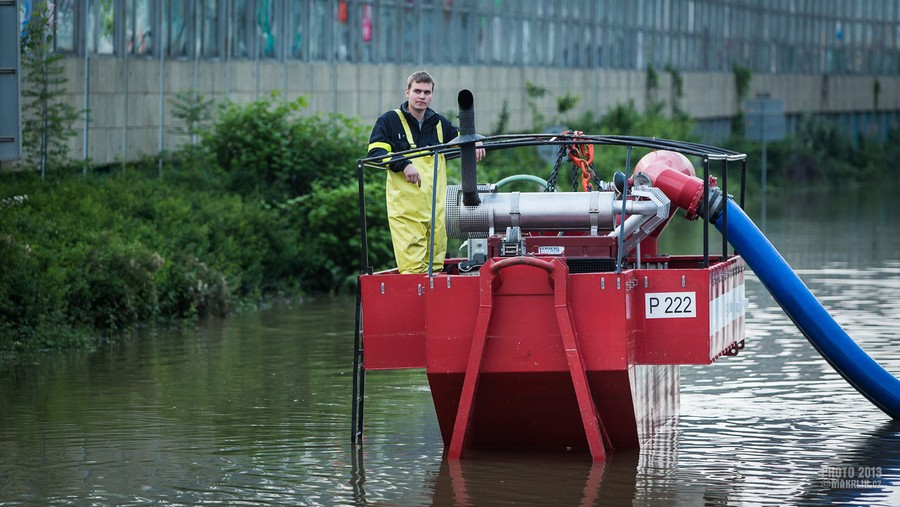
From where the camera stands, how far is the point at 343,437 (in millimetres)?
12500

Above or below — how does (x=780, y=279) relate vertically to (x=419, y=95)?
below

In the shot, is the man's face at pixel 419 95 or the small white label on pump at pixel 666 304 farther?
the man's face at pixel 419 95

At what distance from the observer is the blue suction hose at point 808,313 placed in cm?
1284

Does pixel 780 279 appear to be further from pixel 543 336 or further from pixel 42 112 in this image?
pixel 42 112

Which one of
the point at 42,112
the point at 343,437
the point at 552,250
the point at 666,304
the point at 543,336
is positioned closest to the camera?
the point at 543,336

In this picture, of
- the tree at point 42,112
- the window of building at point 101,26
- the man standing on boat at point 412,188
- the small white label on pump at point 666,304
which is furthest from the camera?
the window of building at point 101,26

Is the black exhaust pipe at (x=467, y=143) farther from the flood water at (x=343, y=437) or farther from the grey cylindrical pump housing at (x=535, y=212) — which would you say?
the flood water at (x=343, y=437)

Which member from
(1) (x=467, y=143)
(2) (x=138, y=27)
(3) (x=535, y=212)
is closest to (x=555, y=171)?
(3) (x=535, y=212)

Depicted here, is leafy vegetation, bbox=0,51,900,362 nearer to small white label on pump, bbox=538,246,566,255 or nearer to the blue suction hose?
small white label on pump, bbox=538,246,566,255

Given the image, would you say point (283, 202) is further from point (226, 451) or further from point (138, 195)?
point (226, 451)

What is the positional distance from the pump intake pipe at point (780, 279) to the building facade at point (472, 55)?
13.9 metres

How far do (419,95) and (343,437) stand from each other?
255 cm

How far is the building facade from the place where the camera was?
91.9 feet

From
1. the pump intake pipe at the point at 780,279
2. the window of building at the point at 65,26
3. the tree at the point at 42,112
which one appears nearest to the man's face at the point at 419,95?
the pump intake pipe at the point at 780,279
